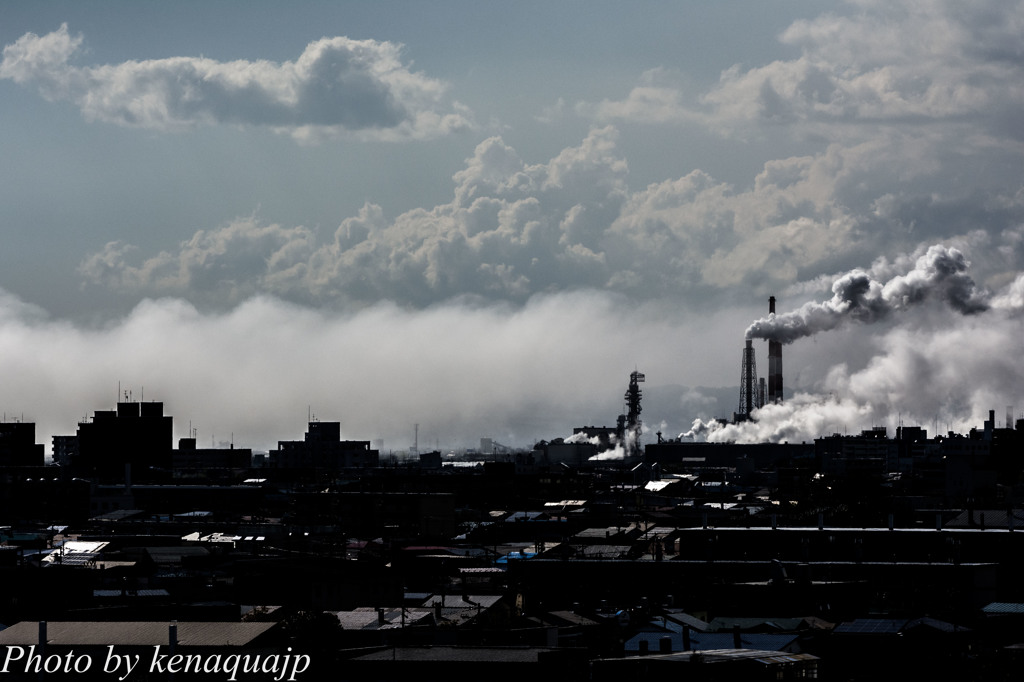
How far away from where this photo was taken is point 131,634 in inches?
1873

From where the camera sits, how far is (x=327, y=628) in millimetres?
55094

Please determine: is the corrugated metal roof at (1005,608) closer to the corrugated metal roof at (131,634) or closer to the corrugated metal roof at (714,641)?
the corrugated metal roof at (714,641)

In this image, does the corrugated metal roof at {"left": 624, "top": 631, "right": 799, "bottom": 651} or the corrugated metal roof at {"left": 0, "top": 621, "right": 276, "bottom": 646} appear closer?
the corrugated metal roof at {"left": 0, "top": 621, "right": 276, "bottom": 646}

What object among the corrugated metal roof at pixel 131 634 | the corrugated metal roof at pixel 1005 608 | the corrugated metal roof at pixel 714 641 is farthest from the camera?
the corrugated metal roof at pixel 1005 608

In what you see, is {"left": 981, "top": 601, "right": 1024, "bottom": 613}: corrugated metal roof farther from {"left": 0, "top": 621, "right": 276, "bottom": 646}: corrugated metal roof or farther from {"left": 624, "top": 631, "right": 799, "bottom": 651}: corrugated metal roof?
{"left": 0, "top": 621, "right": 276, "bottom": 646}: corrugated metal roof

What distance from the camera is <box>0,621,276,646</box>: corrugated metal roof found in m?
46.4

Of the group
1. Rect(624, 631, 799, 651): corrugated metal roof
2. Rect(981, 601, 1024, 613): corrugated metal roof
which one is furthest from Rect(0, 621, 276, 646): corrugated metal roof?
Rect(981, 601, 1024, 613): corrugated metal roof

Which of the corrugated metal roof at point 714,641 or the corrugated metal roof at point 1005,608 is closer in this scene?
the corrugated metal roof at point 714,641

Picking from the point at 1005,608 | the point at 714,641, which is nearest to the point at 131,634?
the point at 714,641

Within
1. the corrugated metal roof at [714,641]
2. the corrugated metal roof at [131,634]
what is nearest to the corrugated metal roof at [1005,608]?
the corrugated metal roof at [714,641]

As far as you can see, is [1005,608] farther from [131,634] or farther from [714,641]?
[131,634]

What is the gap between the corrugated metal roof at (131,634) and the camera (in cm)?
4638

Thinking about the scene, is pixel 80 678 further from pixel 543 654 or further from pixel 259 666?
pixel 543 654

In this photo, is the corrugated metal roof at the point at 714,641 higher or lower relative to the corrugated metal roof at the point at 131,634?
lower
